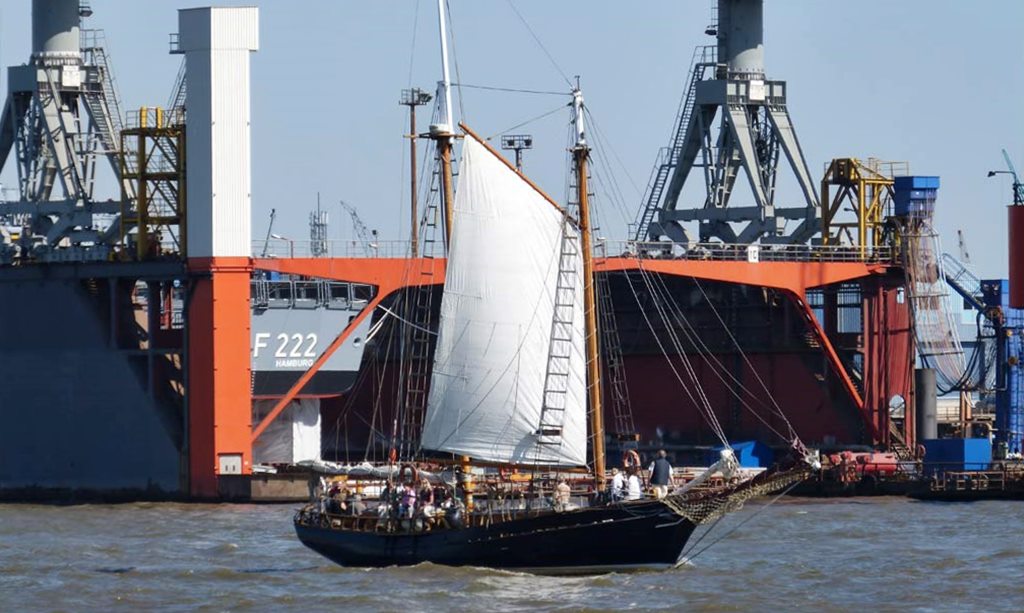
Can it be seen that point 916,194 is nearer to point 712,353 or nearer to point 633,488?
point 712,353

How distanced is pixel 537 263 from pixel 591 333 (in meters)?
2.46

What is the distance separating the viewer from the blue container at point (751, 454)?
10881cm

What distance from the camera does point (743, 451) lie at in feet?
358

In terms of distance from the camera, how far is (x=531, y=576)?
223 feet

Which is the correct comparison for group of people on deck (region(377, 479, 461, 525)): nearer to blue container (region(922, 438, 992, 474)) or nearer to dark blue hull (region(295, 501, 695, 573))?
dark blue hull (region(295, 501, 695, 573))

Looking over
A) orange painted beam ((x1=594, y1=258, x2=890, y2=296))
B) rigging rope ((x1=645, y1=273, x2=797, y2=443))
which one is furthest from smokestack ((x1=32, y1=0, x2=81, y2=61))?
rigging rope ((x1=645, y1=273, x2=797, y2=443))

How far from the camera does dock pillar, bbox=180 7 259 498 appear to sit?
9838cm

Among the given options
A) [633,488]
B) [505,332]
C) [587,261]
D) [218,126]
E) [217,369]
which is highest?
[218,126]

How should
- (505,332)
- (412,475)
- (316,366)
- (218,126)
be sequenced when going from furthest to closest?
(316,366) → (218,126) → (412,475) → (505,332)

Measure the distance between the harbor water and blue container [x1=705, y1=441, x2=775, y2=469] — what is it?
1937 centimetres

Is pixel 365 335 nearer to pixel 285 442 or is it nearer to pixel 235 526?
pixel 285 442

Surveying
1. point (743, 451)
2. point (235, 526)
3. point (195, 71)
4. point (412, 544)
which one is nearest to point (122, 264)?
point (195, 71)

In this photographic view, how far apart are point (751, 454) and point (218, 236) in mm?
25180

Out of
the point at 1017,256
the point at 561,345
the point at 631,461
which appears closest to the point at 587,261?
the point at 561,345
